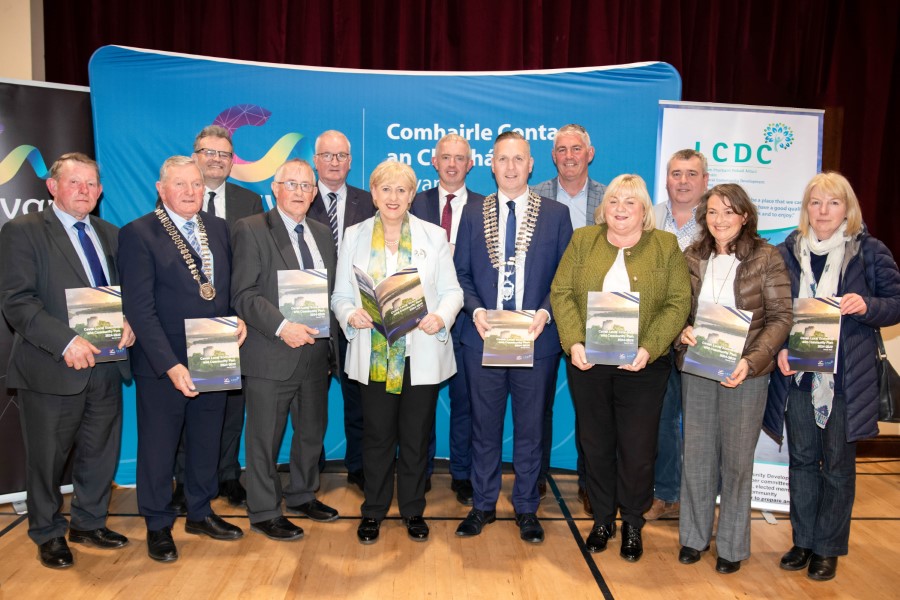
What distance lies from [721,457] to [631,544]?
573 millimetres

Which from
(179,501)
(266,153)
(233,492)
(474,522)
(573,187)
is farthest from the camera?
(266,153)

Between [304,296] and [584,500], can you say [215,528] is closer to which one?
[304,296]

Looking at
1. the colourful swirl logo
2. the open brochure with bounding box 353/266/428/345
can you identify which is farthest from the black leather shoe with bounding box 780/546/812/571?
the colourful swirl logo

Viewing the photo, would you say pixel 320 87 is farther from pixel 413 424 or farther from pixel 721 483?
pixel 721 483

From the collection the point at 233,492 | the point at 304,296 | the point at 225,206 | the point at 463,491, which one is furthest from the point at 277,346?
the point at 463,491

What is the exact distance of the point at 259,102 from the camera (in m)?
4.25

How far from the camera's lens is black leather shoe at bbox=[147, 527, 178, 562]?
9.98 feet

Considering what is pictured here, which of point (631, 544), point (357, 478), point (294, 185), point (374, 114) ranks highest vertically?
point (374, 114)

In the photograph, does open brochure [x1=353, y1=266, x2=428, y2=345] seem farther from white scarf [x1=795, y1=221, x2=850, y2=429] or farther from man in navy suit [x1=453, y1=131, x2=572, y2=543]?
white scarf [x1=795, y1=221, x2=850, y2=429]

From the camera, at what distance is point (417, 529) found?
129 inches

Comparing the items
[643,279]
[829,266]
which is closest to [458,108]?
[643,279]

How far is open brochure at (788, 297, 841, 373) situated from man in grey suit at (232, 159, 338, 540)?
2107 millimetres

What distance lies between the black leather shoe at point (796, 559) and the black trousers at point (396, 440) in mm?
1707

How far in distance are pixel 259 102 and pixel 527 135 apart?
1711mm
